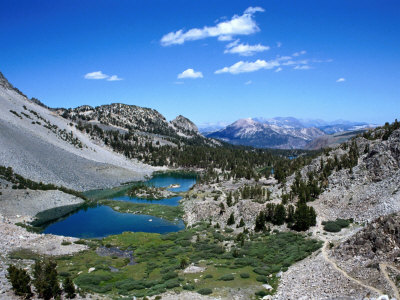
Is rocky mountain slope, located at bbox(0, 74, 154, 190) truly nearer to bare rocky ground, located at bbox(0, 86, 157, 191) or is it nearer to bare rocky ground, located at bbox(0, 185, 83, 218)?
bare rocky ground, located at bbox(0, 86, 157, 191)

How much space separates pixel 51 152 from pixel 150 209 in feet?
231

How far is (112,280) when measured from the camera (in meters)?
38.8

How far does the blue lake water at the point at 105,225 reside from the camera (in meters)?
67.2

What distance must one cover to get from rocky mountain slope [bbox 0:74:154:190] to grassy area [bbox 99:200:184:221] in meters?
31.2

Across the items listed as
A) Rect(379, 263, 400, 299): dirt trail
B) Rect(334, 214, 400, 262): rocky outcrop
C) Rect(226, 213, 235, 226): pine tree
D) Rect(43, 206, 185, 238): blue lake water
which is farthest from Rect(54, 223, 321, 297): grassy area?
Rect(379, 263, 400, 299): dirt trail

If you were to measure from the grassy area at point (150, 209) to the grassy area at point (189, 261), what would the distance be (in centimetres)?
1913

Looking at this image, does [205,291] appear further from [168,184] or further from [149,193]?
[168,184]

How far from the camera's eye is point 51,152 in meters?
132

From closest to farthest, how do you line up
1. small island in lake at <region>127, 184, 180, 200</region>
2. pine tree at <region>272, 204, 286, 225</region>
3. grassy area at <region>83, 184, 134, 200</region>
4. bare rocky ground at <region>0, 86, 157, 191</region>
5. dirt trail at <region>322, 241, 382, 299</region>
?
dirt trail at <region>322, 241, 382, 299</region> → pine tree at <region>272, 204, 286, 225</region> → small island in lake at <region>127, 184, 180, 200</region> → grassy area at <region>83, 184, 134, 200</region> → bare rocky ground at <region>0, 86, 157, 191</region>

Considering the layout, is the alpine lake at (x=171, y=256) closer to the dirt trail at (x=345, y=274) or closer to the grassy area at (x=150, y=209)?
the grassy area at (x=150, y=209)

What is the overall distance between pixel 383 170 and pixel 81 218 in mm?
69778

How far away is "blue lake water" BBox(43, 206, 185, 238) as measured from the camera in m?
67.2

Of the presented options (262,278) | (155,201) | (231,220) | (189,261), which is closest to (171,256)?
(189,261)

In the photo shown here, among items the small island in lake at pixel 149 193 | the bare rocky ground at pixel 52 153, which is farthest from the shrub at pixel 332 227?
the bare rocky ground at pixel 52 153
